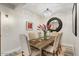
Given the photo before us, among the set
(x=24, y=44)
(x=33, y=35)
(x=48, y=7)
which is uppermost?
(x=48, y=7)

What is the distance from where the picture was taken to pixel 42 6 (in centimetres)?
213

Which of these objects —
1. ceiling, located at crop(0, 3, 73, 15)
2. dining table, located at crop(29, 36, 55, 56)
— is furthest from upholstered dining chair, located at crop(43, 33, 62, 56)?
ceiling, located at crop(0, 3, 73, 15)

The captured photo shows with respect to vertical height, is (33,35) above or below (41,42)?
above

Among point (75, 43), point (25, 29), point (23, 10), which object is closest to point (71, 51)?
point (75, 43)

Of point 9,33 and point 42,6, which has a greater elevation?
point 42,6

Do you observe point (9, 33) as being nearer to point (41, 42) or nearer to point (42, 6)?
point (41, 42)

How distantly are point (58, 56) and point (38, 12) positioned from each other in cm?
75

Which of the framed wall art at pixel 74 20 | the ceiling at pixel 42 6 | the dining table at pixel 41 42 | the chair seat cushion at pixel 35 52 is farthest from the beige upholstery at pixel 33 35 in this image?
the framed wall art at pixel 74 20

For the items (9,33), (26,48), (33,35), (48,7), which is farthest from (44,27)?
(9,33)

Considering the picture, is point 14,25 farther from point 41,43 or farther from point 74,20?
point 74,20

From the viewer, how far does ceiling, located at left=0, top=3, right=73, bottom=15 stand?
6.90 feet

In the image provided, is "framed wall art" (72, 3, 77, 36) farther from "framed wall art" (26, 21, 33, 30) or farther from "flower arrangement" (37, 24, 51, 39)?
"framed wall art" (26, 21, 33, 30)

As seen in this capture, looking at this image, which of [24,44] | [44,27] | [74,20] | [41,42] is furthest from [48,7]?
[24,44]

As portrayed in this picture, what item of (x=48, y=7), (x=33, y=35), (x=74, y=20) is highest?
(x=48, y=7)
